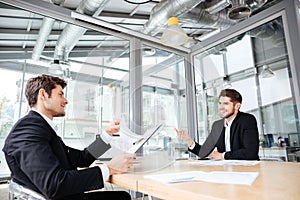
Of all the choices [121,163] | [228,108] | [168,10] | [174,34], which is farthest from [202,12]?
[121,163]

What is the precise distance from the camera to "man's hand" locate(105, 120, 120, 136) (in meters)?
1.12

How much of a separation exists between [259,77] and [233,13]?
2.96ft

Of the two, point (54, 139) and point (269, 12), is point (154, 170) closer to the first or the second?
point (54, 139)

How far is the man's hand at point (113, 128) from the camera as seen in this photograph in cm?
112

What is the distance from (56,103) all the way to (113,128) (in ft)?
1.01

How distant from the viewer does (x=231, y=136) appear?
70.9 inches

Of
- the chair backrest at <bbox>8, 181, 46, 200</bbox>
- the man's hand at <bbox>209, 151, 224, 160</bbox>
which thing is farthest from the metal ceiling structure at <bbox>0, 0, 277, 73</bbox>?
the chair backrest at <bbox>8, 181, 46, 200</bbox>

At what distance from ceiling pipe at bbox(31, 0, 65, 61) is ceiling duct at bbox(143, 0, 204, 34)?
108 centimetres

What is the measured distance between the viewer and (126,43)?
282 cm

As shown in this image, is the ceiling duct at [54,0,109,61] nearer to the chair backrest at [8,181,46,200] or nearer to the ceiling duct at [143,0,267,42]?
the ceiling duct at [143,0,267,42]

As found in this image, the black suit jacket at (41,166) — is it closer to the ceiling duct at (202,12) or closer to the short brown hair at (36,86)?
the short brown hair at (36,86)

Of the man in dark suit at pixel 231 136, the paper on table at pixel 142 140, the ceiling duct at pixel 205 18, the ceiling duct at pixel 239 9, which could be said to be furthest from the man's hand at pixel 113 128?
the ceiling duct at pixel 205 18

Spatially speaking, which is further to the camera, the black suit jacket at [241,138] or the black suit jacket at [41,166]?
the black suit jacket at [241,138]

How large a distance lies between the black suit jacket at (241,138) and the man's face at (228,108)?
56 millimetres
